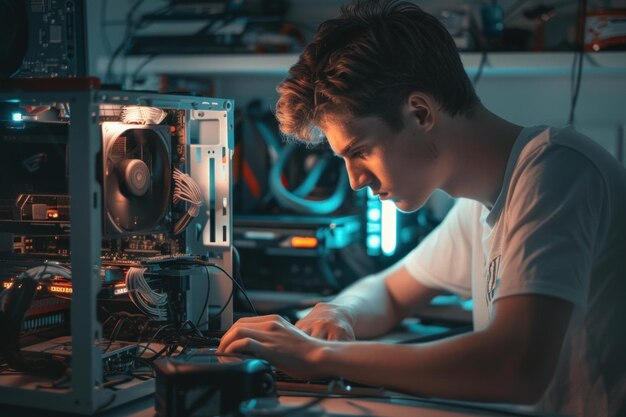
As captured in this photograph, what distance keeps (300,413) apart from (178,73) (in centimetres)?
192

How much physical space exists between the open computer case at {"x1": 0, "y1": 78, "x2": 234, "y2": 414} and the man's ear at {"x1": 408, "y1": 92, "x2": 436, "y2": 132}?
1.18 feet

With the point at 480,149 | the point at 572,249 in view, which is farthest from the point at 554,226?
the point at 480,149

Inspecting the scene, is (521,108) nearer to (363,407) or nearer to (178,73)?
(178,73)

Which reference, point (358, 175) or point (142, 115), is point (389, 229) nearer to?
point (358, 175)

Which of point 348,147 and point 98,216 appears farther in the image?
point 348,147

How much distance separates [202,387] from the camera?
112 centimetres

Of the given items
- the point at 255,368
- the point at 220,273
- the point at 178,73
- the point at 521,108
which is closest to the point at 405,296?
the point at 220,273

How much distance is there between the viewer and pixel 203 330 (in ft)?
5.10

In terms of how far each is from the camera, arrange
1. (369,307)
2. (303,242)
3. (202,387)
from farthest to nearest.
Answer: (303,242), (369,307), (202,387)

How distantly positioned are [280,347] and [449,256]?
72 centimetres

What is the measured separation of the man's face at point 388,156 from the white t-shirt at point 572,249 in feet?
0.44

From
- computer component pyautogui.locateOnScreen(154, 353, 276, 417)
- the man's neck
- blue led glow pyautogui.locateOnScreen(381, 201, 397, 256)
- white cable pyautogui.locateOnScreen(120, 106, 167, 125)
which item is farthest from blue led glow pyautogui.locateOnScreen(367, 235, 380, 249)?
computer component pyautogui.locateOnScreen(154, 353, 276, 417)

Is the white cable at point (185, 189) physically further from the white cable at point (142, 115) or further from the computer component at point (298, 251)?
the computer component at point (298, 251)

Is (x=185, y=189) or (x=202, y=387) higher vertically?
(x=185, y=189)
